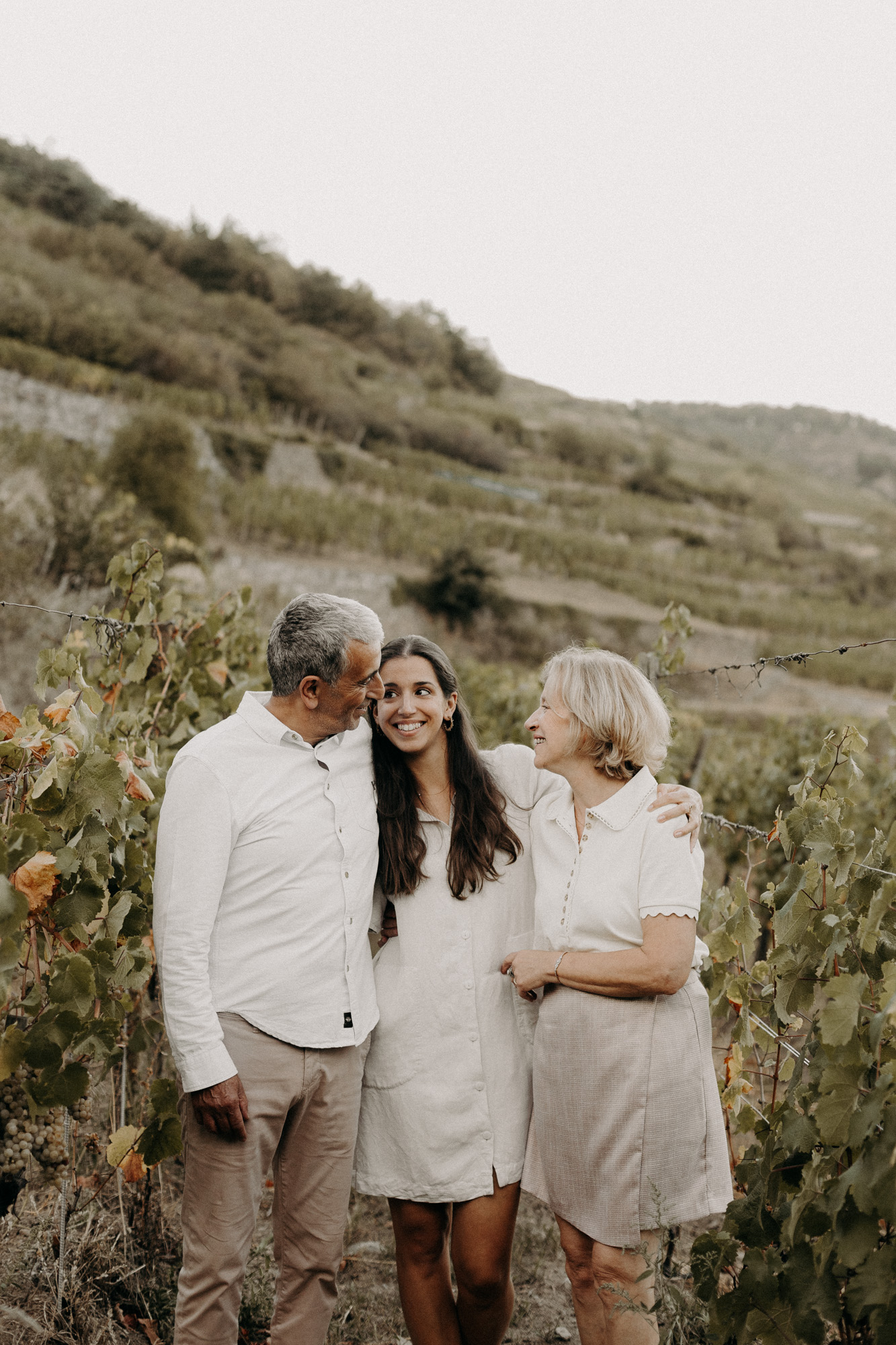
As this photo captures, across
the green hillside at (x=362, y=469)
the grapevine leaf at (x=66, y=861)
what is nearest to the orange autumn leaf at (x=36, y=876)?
the grapevine leaf at (x=66, y=861)

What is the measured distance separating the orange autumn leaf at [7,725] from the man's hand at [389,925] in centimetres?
87

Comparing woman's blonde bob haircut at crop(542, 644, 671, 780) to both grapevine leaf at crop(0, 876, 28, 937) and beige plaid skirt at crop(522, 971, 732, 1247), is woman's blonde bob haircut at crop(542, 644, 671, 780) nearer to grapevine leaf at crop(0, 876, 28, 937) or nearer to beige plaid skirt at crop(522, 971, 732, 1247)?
beige plaid skirt at crop(522, 971, 732, 1247)

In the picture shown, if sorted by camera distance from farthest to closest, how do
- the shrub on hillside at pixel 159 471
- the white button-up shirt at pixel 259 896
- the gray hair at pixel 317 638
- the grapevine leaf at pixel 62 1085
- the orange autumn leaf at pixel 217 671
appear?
1. the shrub on hillside at pixel 159 471
2. the orange autumn leaf at pixel 217 671
3. the gray hair at pixel 317 638
4. the white button-up shirt at pixel 259 896
5. the grapevine leaf at pixel 62 1085

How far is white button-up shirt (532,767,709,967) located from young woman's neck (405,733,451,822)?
0.26m

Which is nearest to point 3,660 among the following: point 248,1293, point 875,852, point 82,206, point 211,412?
point 248,1293

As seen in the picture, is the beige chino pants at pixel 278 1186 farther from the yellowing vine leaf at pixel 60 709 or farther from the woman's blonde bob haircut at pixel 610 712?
the woman's blonde bob haircut at pixel 610 712

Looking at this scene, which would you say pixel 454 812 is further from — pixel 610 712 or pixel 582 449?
pixel 582 449

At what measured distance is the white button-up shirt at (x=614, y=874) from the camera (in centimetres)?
183

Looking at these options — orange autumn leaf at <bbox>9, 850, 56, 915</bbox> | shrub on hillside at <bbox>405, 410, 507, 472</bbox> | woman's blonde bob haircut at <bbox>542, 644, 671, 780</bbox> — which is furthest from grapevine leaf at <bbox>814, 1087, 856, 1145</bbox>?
shrub on hillside at <bbox>405, 410, 507, 472</bbox>

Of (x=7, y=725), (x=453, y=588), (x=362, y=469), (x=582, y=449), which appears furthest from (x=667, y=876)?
(x=582, y=449)

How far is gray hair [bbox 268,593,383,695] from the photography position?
187cm

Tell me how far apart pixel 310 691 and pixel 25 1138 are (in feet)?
4.23

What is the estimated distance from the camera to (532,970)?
192 centimetres

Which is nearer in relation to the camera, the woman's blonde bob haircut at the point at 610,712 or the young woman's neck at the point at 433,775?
the woman's blonde bob haircut at the point at 610,712
